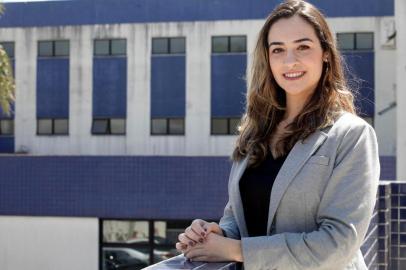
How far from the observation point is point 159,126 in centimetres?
2606

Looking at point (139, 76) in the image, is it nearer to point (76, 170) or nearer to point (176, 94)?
point (176, 94)

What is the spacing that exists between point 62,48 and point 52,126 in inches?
114

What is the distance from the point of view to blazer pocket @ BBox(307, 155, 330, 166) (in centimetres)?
209

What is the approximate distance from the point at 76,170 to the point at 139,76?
687 cm

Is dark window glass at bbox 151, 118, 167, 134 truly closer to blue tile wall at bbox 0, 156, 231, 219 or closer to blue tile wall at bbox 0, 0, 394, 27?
blue tile wall at bbox 0, 0, 394, 27

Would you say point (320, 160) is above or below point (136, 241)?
above

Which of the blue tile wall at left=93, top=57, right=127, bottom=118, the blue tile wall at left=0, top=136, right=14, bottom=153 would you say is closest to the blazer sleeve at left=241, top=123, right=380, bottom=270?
the blue tile wall at left=93, top=57, right=127, bottom=118

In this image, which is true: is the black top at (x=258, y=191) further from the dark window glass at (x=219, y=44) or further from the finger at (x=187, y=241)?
the dark window glass at (x=219, y=44)

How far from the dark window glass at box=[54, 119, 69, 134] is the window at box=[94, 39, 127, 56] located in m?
2.77

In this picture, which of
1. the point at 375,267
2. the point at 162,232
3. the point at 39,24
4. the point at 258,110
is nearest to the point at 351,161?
the point at 258,110

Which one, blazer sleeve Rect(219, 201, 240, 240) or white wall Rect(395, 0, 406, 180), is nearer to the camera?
blazer sleeve Rect(219, 201, 240, 240)

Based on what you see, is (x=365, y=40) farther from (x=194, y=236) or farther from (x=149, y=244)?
(x=194, y=236)

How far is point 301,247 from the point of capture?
203 centimetres

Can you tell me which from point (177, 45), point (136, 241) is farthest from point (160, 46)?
point (136, 241)
